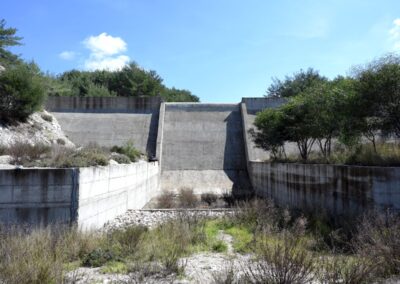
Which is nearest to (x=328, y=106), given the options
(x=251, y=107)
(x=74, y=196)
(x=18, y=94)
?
(x=74, y=196)

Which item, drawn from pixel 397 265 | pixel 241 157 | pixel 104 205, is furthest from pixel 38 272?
pixel 241 157

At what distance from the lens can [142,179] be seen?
16.8 metres

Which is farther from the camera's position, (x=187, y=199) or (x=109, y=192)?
(x=187, y=199)

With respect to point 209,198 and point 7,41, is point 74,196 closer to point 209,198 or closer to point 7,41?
point 209,198

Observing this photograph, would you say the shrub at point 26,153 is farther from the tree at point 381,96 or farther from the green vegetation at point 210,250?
the tree at point 381,96

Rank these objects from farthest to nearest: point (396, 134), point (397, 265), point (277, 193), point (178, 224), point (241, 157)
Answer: point (241, 157) → point (277, 193) → point (396, 134) → point (178, 224) → point (397, 265)

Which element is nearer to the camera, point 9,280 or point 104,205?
point 9,280

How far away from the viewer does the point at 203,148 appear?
85.1 ft

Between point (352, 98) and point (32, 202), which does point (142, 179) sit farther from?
point (352, 98)

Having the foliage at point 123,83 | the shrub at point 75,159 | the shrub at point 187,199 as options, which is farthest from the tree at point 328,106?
the foliage at point 123,83

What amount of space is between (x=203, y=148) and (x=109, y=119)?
27.8 feet

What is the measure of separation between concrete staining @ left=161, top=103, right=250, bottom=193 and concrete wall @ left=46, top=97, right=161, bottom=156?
1.29 metres

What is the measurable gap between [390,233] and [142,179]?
41.4 feet

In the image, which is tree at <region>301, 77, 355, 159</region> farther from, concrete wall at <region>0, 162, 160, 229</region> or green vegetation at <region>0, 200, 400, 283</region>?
concrete wall at <region>0, 162, 160, 229</region>
